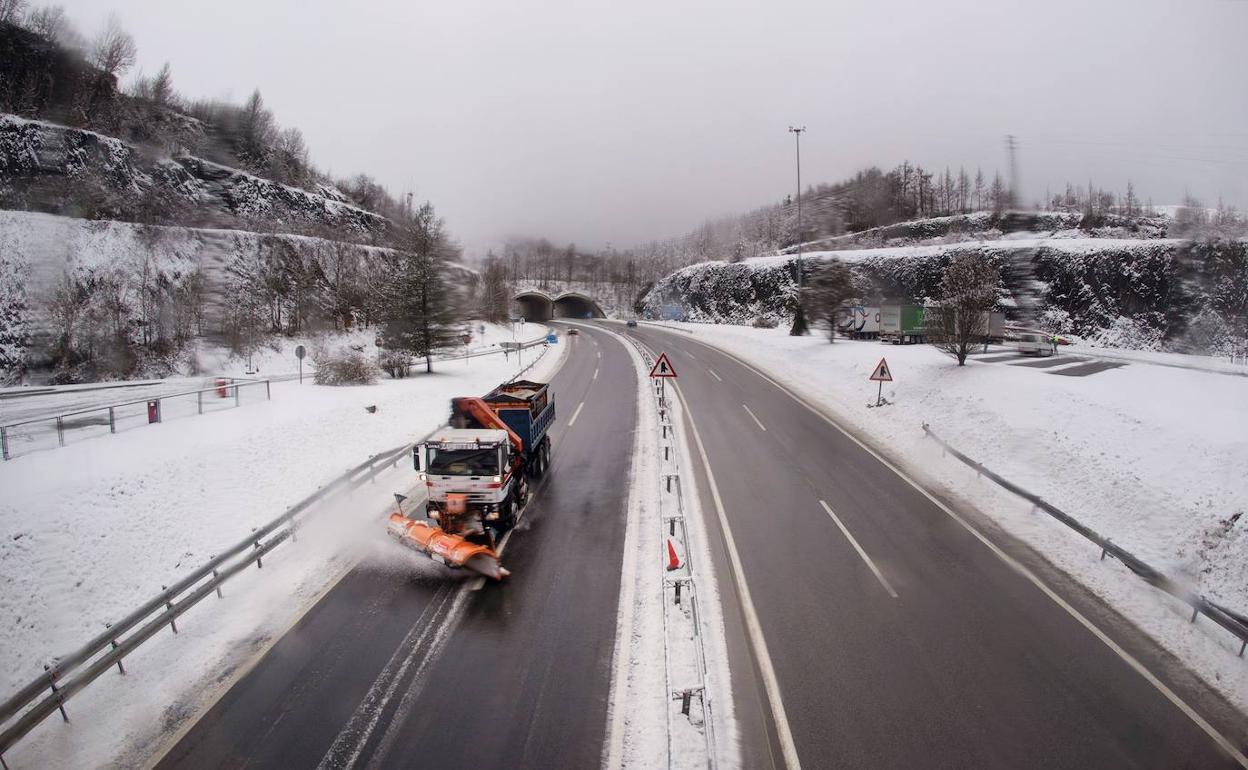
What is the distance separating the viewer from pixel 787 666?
24.9 feet

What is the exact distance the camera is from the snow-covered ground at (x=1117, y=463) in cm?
924

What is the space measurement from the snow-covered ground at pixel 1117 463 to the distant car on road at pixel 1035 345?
1166 centimetres

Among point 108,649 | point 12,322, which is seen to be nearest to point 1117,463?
point 108,649

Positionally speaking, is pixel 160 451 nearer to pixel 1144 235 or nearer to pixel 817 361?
pixel 817 361

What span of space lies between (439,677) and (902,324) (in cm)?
4777

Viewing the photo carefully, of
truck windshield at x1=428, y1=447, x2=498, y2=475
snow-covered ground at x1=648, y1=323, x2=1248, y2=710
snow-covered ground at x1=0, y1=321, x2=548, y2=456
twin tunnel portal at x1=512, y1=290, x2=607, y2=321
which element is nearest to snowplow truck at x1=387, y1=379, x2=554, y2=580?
truck windshield at x1=428, y1=447, x2=498, y2=475

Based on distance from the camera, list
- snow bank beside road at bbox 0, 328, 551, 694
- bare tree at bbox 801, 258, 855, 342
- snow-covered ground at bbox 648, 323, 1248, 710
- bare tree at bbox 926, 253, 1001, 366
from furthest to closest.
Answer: bare tree at bbox 801, 258, 855, 342 < bare tree at bbox 926, 253, 1001, 366 < snow-covered ground at bbox 648, 323, 1248, 710 < snow bank beside road at bbox 0, 328, 551, 694

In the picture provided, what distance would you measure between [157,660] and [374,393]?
19.0m

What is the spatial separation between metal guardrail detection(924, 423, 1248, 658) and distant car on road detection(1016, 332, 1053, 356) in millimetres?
26347

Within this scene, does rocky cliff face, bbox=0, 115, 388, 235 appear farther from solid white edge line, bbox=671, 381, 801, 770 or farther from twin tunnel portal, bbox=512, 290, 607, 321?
twin tunnel portal, bbox=512, 290, 607, 321

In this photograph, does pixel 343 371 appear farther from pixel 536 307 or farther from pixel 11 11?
pixel 536 307

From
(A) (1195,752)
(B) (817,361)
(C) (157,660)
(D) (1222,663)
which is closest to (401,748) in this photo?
(C) (157,660)

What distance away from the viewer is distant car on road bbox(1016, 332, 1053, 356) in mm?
34688

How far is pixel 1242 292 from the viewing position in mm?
15398
